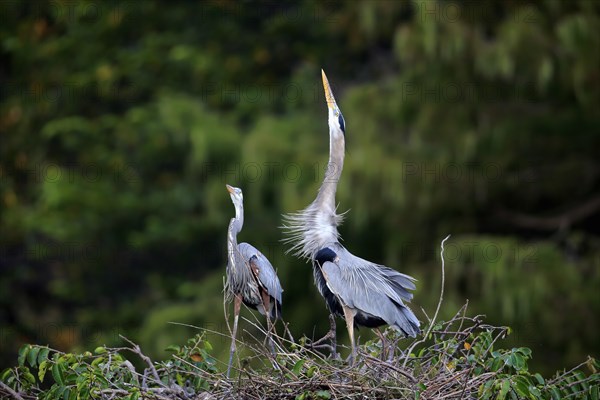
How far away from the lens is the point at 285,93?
537 inches

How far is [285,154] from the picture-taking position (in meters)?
11.5

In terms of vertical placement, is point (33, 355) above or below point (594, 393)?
above

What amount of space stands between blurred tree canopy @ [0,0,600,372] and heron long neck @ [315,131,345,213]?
388 cm

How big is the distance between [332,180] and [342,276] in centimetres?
64

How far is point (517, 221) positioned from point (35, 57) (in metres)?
6.63

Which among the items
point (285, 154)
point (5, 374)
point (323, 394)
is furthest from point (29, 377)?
point (285, 154)

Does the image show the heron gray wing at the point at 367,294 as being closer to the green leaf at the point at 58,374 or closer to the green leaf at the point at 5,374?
the green leaf at the point at 58,374

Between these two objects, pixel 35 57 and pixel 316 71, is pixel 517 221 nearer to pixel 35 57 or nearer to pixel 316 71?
pixel 316 71

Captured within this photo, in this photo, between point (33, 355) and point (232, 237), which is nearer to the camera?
point (33, 355)

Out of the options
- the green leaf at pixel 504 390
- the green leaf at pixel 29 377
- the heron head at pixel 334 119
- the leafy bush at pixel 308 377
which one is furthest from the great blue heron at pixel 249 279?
the green leaf at pixel 504 390

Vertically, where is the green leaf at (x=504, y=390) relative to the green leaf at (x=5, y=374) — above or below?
above

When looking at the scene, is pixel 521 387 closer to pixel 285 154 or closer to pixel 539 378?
pixel 539 378

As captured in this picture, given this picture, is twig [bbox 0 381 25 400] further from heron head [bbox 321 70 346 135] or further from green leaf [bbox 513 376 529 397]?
heron head [bbox 321 70 346 135]

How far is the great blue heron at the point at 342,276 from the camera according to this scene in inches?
228
